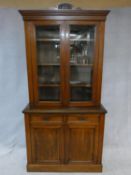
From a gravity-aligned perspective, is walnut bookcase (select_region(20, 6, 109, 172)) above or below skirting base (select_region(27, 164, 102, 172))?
above

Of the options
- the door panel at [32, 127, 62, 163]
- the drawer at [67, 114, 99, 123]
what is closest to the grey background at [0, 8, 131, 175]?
the door panel at [32, 127, 62, 163]

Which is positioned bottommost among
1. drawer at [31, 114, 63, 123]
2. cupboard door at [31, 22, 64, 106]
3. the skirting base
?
the skirting base

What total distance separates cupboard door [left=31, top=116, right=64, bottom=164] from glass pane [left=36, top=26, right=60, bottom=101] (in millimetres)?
323

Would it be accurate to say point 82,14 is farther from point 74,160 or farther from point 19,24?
point 74,160

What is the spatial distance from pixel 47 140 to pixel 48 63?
997mm

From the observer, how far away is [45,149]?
7.26 feet

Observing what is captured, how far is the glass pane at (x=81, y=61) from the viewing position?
2.17 metres

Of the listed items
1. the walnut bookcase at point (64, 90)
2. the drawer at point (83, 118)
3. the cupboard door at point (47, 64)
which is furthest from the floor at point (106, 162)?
the cupboard door at point (47, 64)

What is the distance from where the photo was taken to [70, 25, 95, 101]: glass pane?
7.13 ft

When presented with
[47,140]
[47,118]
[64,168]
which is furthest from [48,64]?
[64,168]

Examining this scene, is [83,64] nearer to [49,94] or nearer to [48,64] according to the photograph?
[48,64]

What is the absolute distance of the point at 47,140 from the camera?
219 centimetres

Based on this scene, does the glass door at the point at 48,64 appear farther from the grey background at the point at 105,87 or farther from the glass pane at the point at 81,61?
the grey background at the point at 105,87

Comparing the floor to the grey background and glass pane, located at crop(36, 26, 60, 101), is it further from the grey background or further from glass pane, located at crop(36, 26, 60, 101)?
glass pane, located at crop(36, 26, 60, 101)
